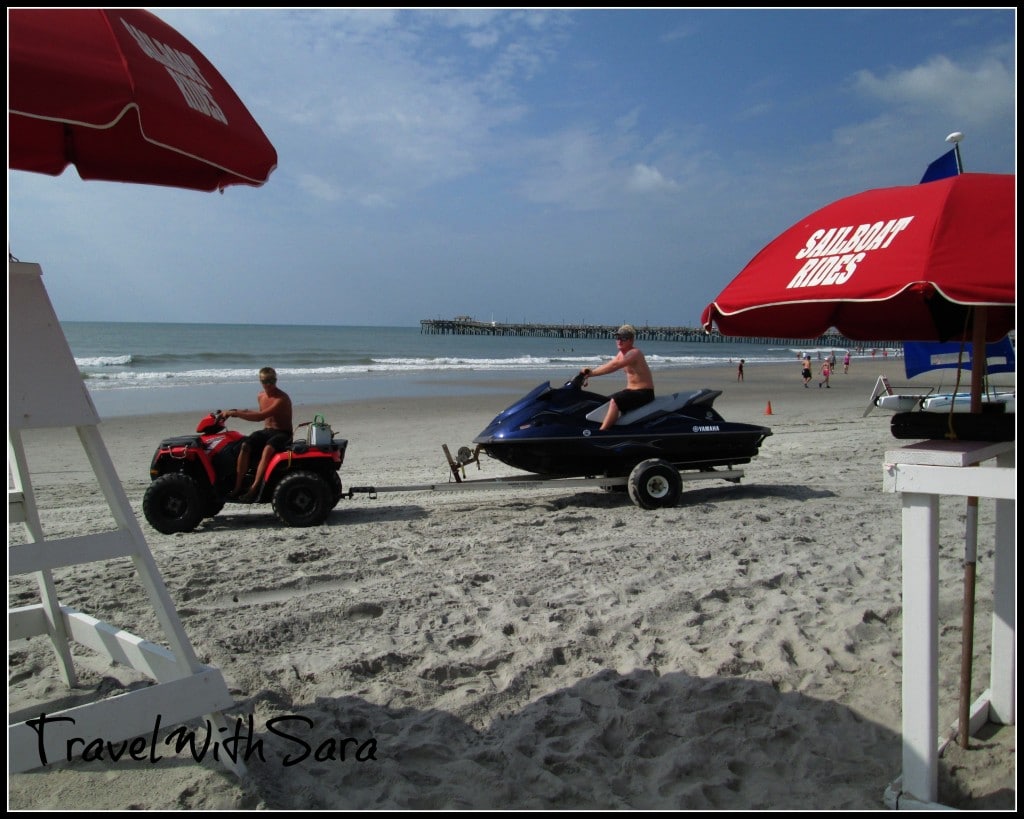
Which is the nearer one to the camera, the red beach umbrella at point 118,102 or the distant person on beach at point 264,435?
the red beach umbrella at point 118,102

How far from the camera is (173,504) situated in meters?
6.39

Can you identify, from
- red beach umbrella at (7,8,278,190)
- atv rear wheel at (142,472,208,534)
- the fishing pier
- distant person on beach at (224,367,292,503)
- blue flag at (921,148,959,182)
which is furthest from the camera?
the fishing pier

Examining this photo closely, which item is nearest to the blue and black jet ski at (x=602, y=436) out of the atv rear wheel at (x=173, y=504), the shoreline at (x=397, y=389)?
the atv rear wheel at (x=173, y=504)

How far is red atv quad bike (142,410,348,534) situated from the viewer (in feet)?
20.9

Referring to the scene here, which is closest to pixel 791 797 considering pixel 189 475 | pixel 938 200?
pixel 938 200

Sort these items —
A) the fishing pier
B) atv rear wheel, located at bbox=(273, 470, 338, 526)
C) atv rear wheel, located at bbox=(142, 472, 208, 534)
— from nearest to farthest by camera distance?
atv rear wheel, located at bbox=(142, 472, 208, 534) < atv rear wheel, located at bbox=(273, 470, 338, 526) < the fishing pier

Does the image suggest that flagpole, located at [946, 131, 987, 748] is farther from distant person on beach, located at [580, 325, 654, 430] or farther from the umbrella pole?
distant person on beach, located at [580, 325, 654, 430]

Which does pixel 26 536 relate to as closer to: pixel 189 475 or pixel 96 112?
pixel 189 475

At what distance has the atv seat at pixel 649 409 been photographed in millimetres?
7301

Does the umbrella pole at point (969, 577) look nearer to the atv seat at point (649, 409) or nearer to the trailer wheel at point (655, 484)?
the trailer wheel at point (655, 484)

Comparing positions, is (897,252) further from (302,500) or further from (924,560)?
(302,500)

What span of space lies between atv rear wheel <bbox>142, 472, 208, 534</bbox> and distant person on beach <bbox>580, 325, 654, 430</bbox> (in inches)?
141

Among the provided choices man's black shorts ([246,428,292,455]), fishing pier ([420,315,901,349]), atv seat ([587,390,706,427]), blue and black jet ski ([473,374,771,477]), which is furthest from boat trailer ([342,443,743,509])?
fishing pier ([420,315,901,349])

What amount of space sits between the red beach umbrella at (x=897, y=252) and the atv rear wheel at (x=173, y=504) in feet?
16.0
